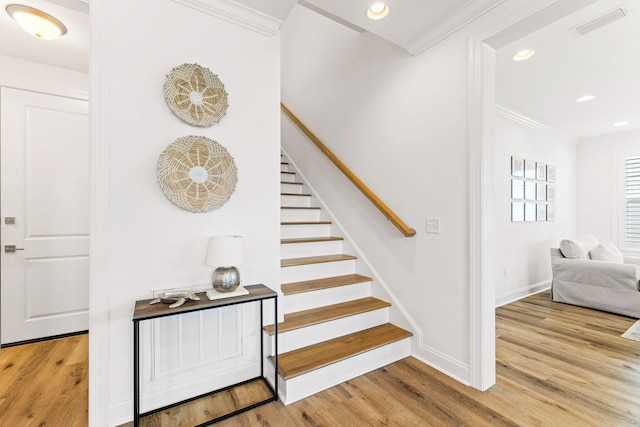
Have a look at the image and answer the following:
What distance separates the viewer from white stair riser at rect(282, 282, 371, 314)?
2.37 metres

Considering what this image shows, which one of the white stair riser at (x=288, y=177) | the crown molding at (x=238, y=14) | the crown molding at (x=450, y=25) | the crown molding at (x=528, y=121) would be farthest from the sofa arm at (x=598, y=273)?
the crown molding at (x=238, y=14)

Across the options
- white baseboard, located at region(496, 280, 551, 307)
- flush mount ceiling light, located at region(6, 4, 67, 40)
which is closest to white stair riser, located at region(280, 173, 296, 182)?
flush mount ceiling light, located at region(6, 4, 67, 40)

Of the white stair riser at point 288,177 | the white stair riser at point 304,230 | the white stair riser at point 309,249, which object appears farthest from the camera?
the white stair riser at point 288,177

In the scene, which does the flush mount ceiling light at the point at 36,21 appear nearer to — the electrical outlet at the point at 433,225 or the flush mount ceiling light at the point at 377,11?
the flush mount ceiling light at the point at 377,11

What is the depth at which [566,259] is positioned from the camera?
3.94m

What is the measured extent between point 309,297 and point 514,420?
5.02 ft

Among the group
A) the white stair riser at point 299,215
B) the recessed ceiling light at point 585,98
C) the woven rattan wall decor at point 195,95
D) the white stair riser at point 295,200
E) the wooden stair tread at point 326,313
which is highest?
the recessed ceiling light at point 585,98

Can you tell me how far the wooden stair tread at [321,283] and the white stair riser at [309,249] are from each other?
35 centimetres

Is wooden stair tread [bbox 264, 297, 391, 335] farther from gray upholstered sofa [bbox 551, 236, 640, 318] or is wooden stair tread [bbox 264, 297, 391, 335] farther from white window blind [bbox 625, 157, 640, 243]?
white window blind [bbox 625, 157, 640, 243]

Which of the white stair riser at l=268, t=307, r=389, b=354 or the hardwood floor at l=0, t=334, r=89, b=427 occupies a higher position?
the white stair riser at l=268, t=307, r=389, b=354

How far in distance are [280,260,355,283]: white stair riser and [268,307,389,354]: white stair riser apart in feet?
1.75

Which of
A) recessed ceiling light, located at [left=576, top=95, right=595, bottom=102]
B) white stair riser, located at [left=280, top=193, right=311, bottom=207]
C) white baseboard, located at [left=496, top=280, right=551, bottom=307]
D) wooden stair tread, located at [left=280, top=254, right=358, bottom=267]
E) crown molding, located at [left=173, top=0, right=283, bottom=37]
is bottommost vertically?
white baseboard, located at [left=496, top=280, right=551, bottom=307]

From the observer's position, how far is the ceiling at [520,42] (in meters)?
1.96

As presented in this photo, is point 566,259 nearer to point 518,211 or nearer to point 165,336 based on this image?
point 518,211
